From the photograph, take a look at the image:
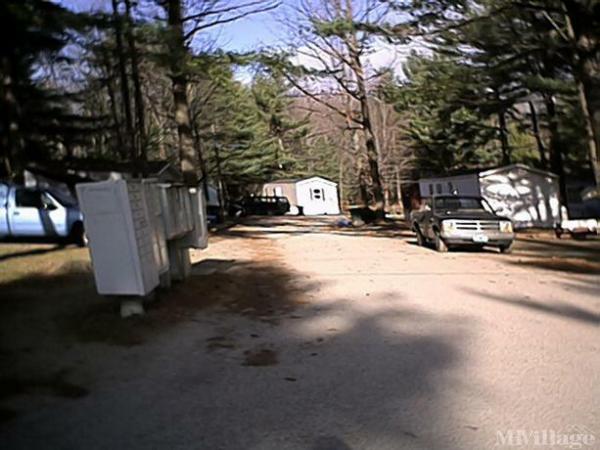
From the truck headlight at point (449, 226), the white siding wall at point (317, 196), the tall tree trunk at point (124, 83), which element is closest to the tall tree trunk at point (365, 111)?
the tall tree trunk at point (124, 83)

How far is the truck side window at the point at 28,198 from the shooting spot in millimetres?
18078

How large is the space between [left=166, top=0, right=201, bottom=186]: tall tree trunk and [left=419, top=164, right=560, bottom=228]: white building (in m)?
19.0

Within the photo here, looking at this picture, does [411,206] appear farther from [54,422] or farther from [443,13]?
[54,422]

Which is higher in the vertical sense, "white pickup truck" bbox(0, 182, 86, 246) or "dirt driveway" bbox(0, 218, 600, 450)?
"white pickup truck" bbox(0, 182, 86, 246)

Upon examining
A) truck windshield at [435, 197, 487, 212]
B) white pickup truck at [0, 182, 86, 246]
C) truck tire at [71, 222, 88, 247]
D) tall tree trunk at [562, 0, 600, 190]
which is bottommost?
truck windshield at [435, 197, 487, 212]

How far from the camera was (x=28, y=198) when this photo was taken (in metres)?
18.1

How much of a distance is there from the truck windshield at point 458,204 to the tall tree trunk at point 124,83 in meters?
10.3

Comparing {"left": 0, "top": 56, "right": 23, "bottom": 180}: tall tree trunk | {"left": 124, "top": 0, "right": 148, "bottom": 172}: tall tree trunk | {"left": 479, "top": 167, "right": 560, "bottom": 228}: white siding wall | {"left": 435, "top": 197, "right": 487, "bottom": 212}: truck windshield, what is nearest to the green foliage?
{"left": 0, "top": 56, "right": 23, "bottom": 180}: tall tree trunk

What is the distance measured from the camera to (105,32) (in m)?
16.4

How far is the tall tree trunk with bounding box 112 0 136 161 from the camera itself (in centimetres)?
1565

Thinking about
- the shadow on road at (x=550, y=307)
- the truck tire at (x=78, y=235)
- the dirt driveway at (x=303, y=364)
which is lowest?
the shadow on road at (x=550, y=307)

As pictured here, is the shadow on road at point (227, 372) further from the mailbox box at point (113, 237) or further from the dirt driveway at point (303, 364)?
the mailbox box at point (113, 237)

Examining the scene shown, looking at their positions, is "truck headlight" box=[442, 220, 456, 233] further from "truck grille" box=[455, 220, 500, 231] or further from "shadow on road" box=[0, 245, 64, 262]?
"shadow on road" box=[0, 245, 64, 262]

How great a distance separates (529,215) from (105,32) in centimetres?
2678
